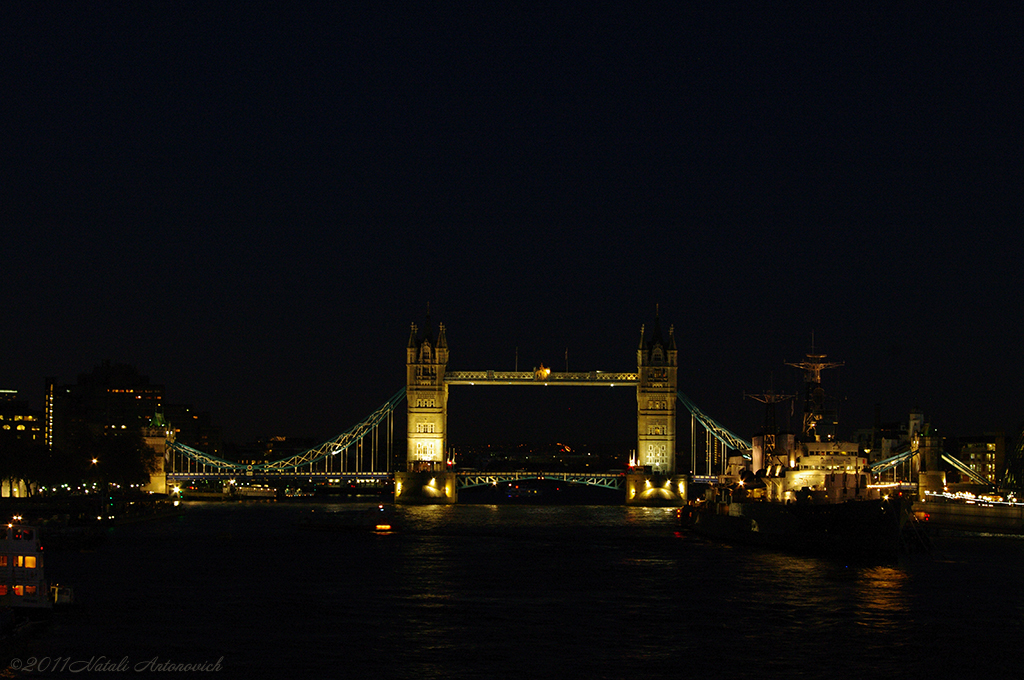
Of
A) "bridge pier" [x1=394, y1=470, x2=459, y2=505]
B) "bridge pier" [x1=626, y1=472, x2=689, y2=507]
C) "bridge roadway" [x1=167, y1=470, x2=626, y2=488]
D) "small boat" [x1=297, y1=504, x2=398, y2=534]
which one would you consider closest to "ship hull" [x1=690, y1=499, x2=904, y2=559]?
"small boat" [x1=297, y1=504, x2=398, y2=534]

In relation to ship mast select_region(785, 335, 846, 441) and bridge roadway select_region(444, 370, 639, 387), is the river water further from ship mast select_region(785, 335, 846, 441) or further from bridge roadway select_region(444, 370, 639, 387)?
bridge roadway select_region(444, 370, 639, 387)

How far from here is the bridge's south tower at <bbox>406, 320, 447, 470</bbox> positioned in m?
116

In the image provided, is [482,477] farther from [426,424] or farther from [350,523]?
[350,523]

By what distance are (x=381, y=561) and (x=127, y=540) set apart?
16.9 m

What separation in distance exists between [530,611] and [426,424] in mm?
78366

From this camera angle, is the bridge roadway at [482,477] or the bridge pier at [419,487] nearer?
the bridge roadway at [482,477]

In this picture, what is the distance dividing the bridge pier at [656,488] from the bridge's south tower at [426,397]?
54.4 feet

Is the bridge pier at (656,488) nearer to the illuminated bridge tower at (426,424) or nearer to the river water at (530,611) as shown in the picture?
the illuminated bridge tower at (426,424)

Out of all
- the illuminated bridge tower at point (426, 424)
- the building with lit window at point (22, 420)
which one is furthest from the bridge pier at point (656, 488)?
the building with lit window at point (22, 420)

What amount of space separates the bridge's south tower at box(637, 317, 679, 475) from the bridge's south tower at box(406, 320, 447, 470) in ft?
55.9

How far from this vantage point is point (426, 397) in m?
117

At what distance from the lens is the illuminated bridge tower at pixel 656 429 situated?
11394cm

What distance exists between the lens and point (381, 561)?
54.4m

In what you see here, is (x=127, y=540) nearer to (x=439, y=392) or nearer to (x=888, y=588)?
(x=888, y=588)
